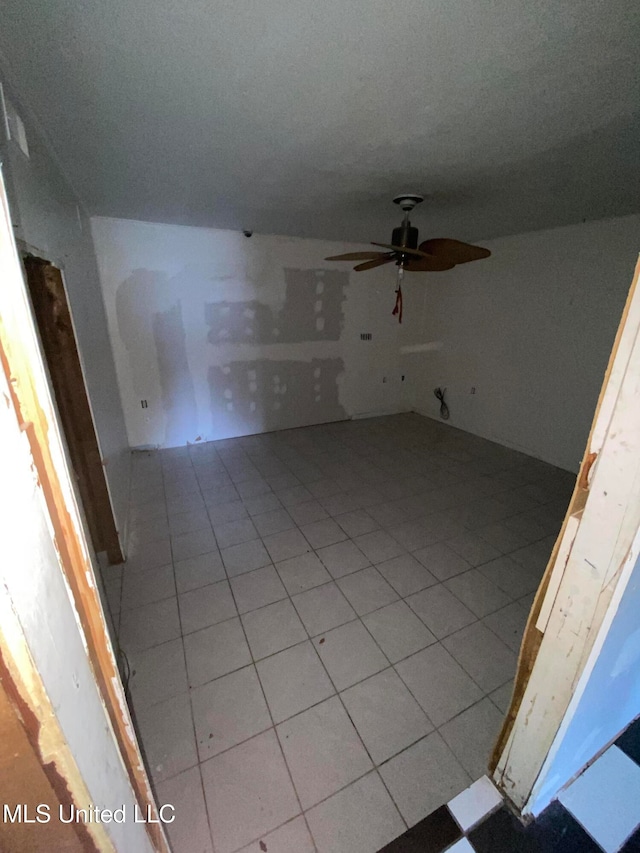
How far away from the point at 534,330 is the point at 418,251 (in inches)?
78.6

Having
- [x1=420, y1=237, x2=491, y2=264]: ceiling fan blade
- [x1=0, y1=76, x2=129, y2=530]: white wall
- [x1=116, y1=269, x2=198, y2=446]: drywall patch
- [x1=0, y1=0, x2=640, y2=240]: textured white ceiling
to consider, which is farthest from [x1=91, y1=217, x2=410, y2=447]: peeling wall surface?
[x1=420, y1=237, x2=491, y2=264]: ceiling fan blade

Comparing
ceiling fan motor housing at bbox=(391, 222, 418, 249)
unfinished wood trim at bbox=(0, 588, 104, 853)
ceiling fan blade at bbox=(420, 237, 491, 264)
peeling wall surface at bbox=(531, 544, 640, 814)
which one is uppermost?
ceiling fan motor housing at bbox=(391, 222, 418, 249)

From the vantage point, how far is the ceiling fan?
2111 mm

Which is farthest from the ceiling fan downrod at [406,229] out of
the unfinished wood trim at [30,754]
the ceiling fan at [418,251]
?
the unfinished wood trim at [30,754]

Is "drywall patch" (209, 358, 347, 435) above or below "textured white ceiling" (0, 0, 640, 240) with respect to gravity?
below

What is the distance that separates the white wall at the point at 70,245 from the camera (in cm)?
118

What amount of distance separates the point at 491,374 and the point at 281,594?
3338 mm

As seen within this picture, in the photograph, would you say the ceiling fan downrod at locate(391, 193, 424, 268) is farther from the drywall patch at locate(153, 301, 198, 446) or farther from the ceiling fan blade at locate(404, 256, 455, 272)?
the drywall patch at locate(153, 301, 198, 446)

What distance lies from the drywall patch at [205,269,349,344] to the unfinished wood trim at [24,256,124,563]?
2.06m

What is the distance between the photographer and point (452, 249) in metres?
2.15

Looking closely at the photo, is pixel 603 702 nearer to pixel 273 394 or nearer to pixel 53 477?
pixel 53 477

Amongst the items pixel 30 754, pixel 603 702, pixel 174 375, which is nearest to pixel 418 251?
pixel 603 702

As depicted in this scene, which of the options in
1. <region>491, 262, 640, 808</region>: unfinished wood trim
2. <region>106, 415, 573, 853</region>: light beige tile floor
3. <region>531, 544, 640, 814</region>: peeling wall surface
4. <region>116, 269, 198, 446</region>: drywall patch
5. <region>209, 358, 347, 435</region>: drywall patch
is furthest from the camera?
<region>209, 358, 347, 435</region>: drywall patch

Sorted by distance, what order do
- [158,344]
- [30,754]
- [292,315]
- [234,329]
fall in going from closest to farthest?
[30,754], [158,344], [234,329], [292,315]
